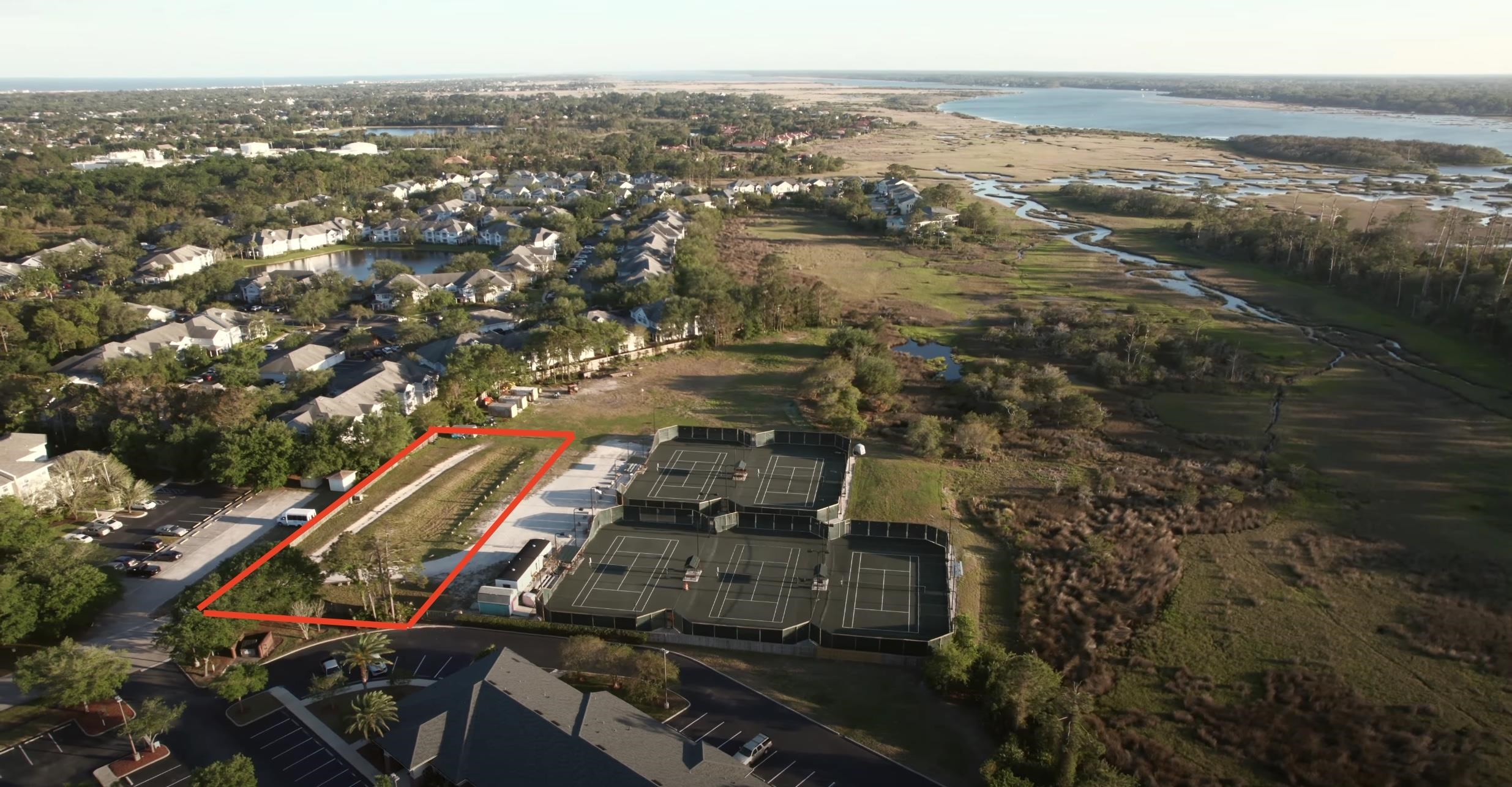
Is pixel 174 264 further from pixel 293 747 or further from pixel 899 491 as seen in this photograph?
pixel 899 491

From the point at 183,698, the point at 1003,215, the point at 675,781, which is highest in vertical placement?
the point at 1003,215

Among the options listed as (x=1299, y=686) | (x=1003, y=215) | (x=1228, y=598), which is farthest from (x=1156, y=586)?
(x=1003, y=215)

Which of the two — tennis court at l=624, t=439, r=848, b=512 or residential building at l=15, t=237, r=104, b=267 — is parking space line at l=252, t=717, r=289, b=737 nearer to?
tennis court at l=624, t=439, r=848, b=512

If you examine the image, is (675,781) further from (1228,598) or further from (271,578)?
(1228,598)

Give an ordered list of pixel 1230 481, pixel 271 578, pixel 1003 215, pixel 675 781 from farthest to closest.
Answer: pixel 1003 215
pixel 1230 481
pixel 271 578
pixel 675 781

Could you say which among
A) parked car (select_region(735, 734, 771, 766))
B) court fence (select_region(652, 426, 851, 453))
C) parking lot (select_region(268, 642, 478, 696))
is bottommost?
parking lot (select_region(268, 642, 478, 696))

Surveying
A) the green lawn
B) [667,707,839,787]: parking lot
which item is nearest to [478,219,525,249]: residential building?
the green lawn
